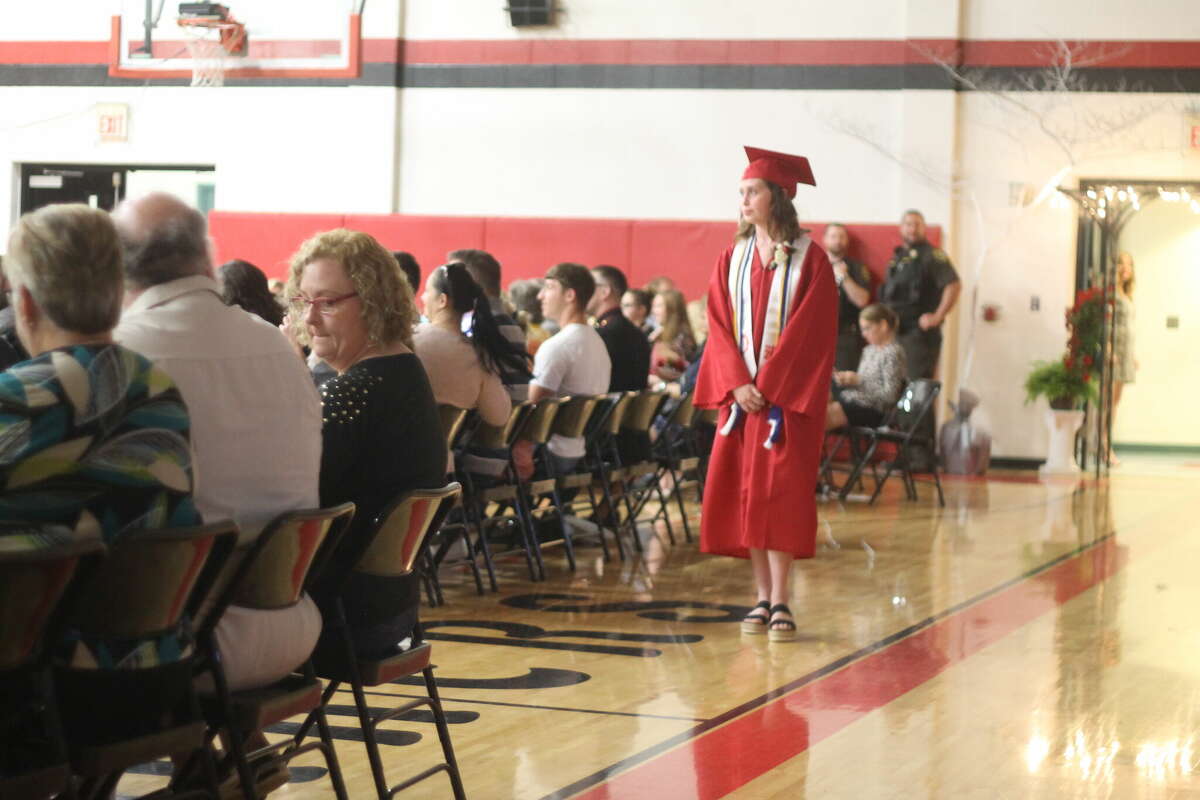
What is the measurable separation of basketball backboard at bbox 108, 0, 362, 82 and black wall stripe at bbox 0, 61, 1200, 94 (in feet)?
0.54

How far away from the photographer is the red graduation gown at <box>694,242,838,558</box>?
557 cm

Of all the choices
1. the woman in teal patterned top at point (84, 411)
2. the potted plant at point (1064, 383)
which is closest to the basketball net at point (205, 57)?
the potted plant at point (1064, 383)

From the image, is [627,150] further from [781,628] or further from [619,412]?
[781,628]

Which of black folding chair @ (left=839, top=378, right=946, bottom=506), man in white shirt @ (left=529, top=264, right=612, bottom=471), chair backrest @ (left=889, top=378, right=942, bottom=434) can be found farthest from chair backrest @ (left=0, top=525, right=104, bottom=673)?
chair backrest @ (left=889, top=378, right=942, bottom=434)

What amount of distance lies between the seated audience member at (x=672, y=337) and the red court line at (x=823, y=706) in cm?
323

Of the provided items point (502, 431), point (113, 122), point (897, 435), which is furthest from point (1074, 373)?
point (113, 122)

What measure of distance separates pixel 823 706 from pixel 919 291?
8.39 metres

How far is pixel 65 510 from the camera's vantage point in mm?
2346

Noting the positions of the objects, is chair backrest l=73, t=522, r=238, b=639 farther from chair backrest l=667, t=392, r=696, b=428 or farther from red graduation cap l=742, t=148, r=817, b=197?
chair backrest l=667, t=392, r=696, b=428

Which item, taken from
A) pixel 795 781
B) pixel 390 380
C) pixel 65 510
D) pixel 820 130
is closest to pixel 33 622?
pixel 65 510

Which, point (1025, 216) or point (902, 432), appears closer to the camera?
point (902, 432)

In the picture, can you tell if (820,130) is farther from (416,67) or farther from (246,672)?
(246,672)

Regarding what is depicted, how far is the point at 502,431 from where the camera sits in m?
6.27

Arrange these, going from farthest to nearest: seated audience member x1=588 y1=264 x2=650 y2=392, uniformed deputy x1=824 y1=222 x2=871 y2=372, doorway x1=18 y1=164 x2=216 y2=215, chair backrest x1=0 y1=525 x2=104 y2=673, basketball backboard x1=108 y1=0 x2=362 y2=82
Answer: doorway x1=18 y1=164 x2=216 y2=215 < basketball backboard x1=108 y1=0 x2=362 y2=82 < uniformed deputy x1=824 y1=222 x2=871 y2=372 < seated audience member x1=588 y1=264 x2=650 y2=392 < chair backrest x1=0 y1=525 x2=104 y2=673
